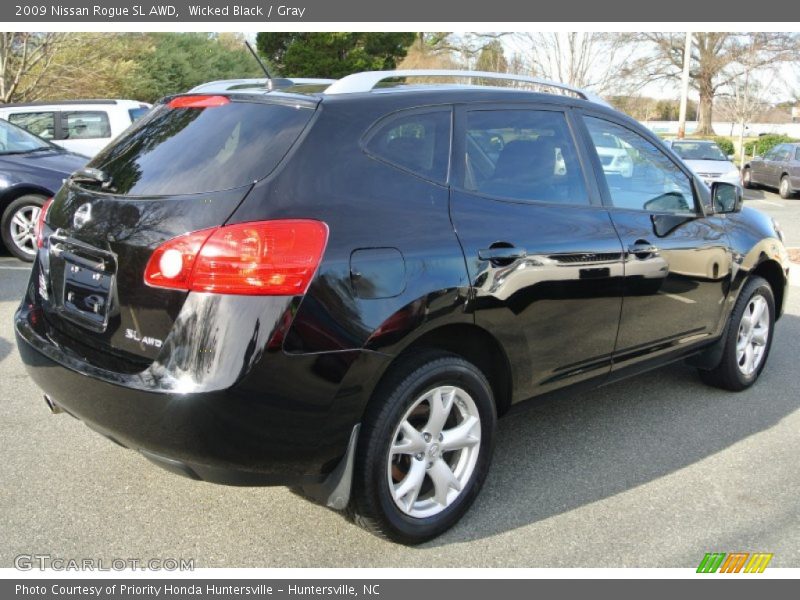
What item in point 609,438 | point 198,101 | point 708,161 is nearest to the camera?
point 198,101

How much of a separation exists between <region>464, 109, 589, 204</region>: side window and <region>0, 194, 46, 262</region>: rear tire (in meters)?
6.68

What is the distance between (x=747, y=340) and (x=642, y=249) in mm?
1558

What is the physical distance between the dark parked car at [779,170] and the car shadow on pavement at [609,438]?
1718 centimetres

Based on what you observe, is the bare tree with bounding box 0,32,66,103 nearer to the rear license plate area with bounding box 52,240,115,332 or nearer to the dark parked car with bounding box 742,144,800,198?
the rear license plate area with bounding box 52,240,115,332

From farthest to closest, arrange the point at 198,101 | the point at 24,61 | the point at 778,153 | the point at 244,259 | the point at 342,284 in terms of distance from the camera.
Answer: the point at 778,153 → the point at 24,61 → the point at 198,101 → the point at 342,284 → the point at 244,259

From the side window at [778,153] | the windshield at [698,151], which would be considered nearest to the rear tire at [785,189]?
the side window at [778,153]

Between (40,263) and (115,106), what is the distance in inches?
460

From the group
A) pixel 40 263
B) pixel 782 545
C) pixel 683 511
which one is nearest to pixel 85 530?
pixel 40 263

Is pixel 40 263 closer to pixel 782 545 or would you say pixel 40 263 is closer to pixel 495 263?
pixel 495 263

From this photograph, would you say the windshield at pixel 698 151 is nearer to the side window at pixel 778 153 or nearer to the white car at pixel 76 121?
the side window at pixel 778 153

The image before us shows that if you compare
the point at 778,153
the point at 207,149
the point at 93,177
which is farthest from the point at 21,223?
the point at 778,153

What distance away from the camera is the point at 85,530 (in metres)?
3.14

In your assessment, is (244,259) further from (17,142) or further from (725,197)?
(17,142)

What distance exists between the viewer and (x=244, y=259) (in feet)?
8.36
